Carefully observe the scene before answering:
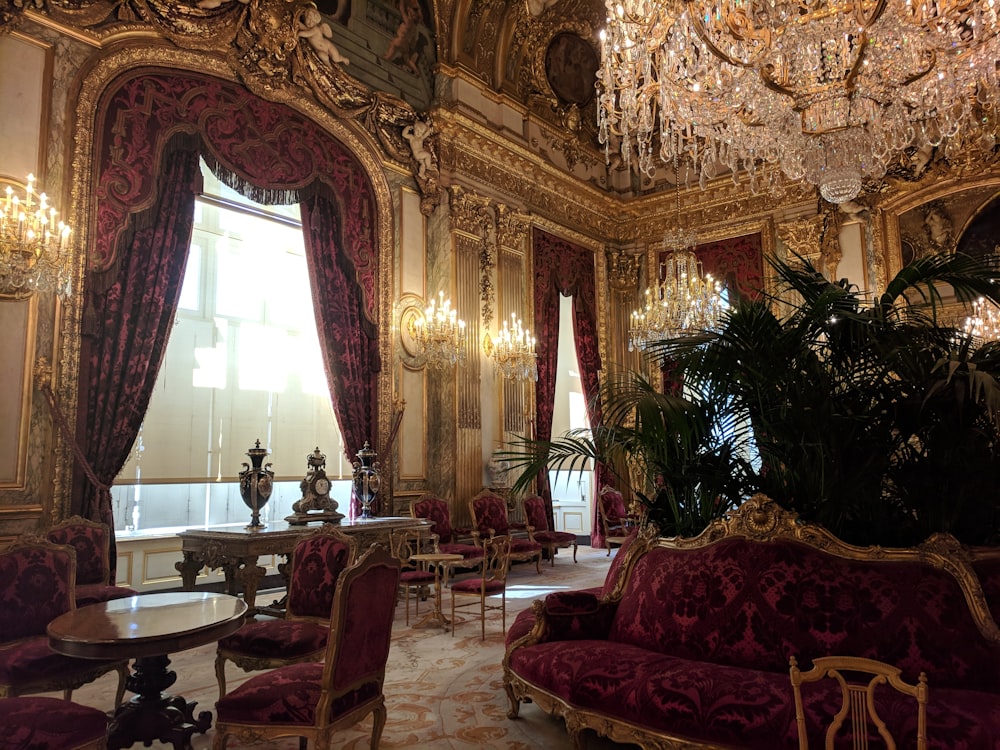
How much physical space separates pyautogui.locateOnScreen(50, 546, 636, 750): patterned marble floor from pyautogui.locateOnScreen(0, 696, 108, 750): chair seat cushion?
0.82 m

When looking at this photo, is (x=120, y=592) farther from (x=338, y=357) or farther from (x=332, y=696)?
(x=338, y=357)

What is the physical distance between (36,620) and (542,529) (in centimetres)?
563

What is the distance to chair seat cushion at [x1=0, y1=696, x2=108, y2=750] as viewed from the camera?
87.1 inches

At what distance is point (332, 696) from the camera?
8.36 ft

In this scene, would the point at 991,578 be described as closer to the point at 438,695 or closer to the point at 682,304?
the point at 438,695

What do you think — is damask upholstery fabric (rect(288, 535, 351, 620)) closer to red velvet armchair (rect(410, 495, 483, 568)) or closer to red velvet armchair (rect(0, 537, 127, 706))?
red velvet armchair (rect(0, 537, 127, 706))

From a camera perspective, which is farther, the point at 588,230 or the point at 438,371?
the point at 588,230

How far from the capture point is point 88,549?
175 inches

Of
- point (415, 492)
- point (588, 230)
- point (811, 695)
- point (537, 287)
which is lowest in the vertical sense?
point (811, 695)

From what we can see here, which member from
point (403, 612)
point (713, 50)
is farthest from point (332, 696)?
point (713, 50)

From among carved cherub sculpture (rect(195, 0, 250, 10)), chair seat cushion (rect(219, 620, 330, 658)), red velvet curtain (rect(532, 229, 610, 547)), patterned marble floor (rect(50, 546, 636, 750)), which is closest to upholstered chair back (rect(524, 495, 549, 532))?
red velvet curtain (rect(532, 229, 610, 547))

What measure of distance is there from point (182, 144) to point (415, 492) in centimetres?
385

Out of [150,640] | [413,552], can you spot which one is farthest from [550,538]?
[150,640]

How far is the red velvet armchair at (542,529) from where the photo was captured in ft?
26.3
